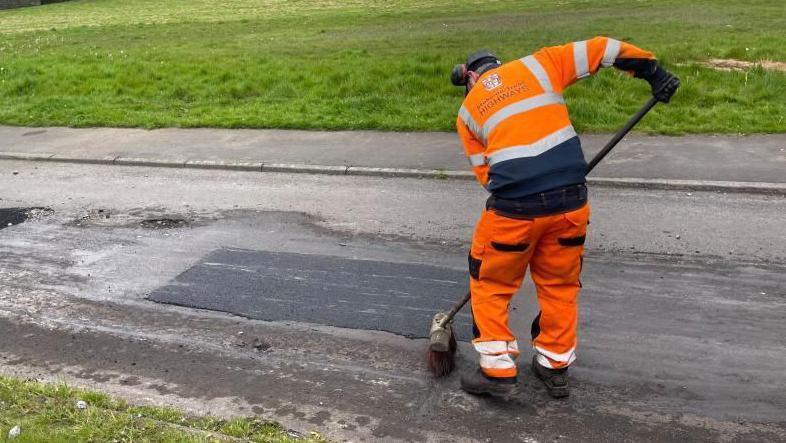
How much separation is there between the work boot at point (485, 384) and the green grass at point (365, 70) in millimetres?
6117

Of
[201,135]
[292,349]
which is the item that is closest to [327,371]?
[292,349]

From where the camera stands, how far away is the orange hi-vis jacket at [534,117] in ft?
12.6

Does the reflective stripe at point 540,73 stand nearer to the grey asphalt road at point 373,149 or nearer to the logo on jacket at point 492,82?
the logo on jacket at point 492,82

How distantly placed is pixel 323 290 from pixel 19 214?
13.2ft

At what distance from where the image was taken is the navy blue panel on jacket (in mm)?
3818

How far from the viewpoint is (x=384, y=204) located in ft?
24.9

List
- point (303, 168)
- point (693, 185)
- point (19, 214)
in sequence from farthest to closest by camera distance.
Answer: point (303, 168) < point (19, 214) < point (693, 185)

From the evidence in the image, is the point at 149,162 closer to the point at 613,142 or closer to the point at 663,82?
the point at 613,142

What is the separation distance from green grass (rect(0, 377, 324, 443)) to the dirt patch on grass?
10790mm

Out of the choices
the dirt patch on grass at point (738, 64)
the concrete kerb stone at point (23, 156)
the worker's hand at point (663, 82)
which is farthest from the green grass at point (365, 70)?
the worker's hand at point (663, 82)

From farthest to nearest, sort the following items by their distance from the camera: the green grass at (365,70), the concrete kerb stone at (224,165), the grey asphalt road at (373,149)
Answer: the green grass at (365,70), the concrete kerb stone at (224,165), the grey asphalt road at (373,149)

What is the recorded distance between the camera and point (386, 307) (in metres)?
5.25

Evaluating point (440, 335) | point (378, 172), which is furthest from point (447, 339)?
point (378, 172)

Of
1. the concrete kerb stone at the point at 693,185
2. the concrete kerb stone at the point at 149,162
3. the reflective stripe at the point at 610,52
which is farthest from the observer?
the concrete kerb stone at the point at 149,162
